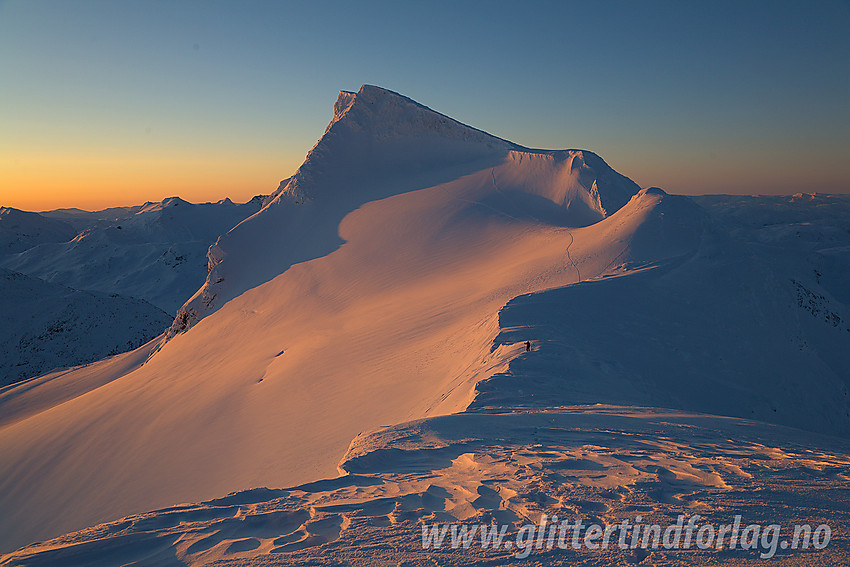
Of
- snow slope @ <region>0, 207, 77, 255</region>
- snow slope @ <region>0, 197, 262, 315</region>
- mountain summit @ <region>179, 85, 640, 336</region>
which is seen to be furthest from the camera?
snow slope @ <region>0, 207, 77, 255</region>

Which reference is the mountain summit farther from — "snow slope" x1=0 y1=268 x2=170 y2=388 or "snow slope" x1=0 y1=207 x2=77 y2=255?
"snow slope" x1=0 y1=207 x2=77 y2=255

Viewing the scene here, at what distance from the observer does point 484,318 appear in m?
9.74

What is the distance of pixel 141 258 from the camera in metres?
66.2

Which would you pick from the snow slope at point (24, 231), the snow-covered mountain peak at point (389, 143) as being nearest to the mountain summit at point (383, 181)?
the snow-covered mountain peak at point (389, 143)

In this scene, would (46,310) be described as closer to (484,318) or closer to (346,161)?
(346,161)

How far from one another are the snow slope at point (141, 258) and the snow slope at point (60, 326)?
14.7 meters

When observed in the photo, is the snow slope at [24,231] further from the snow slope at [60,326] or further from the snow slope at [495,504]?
the snow slope at [495,504]

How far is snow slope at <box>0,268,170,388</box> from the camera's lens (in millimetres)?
31031

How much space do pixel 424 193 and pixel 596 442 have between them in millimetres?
18224

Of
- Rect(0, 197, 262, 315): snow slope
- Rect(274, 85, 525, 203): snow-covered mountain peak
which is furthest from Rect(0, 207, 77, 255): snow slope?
Rect(274, 85, 525, 203): snow-covered mountain peak

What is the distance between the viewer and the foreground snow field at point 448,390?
3162 millimetres

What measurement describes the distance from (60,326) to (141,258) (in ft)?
118

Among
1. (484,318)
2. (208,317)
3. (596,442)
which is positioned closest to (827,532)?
(596,442)

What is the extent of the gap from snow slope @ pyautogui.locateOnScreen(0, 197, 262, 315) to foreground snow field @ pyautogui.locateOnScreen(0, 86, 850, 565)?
39.8 metres
